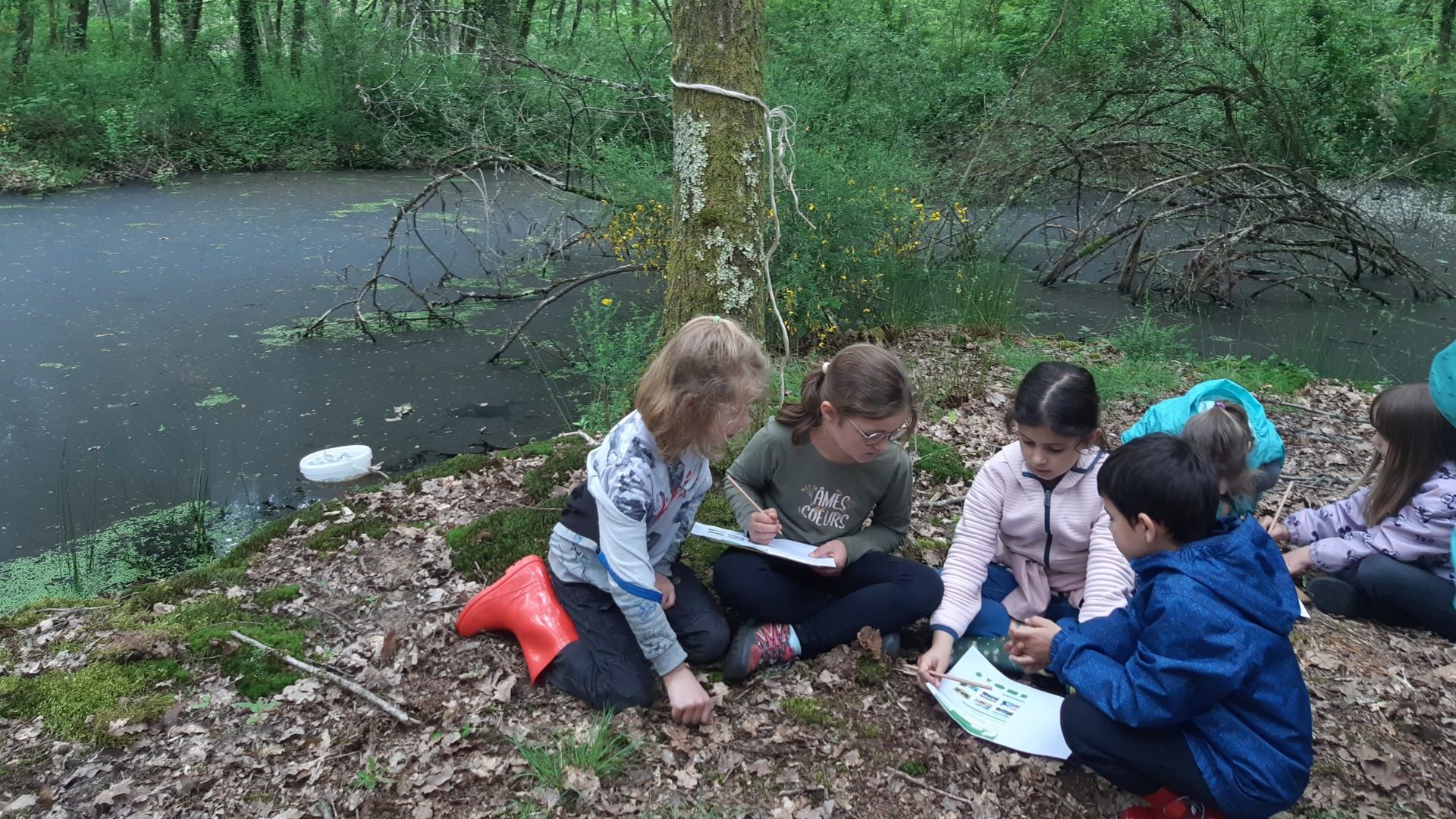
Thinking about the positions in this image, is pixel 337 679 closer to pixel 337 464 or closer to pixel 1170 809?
pixel 1170 809

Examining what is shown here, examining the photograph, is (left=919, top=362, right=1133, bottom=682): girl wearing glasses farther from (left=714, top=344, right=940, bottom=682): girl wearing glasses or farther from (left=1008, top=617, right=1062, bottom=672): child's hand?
(left=1008, top=617, right=1062, bottom=672): child's hand

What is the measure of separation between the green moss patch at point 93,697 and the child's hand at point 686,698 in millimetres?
1286

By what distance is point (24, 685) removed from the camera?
2.43 m

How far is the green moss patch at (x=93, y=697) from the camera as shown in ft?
7.49

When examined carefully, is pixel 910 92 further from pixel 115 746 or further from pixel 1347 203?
pixel 115 746

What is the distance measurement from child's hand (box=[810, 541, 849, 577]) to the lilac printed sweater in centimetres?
171

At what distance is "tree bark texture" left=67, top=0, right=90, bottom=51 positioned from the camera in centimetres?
1753

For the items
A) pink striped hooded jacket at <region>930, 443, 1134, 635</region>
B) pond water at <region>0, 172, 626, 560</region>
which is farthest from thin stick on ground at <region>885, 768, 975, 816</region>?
pond water at <region>0, 172, 626, 560</region>

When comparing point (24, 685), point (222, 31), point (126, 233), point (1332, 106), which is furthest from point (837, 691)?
point (222, 31)

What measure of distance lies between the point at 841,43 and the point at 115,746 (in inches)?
410

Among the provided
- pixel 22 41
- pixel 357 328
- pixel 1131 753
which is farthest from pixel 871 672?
pixel 22 41

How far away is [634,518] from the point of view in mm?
2330

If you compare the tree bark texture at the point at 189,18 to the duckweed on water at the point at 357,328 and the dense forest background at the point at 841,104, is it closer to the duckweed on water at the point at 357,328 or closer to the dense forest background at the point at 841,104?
the dense forest background at the point at 841,104

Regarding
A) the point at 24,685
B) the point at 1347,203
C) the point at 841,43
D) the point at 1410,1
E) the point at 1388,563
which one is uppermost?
the point at 1410,1
